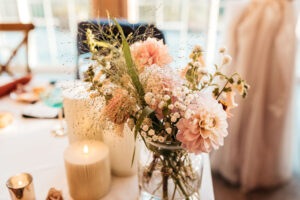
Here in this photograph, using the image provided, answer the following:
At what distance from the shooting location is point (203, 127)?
443mm

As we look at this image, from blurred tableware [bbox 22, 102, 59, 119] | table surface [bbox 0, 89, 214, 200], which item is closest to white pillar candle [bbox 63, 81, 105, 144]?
table surface [bbox 0, 89, 214, 200]

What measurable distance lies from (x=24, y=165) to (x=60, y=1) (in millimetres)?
2877

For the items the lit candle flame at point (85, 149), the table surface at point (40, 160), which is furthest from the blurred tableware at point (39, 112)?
the lit candle flame at point (85, 149)

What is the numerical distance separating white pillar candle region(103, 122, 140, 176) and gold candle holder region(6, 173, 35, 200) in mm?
216

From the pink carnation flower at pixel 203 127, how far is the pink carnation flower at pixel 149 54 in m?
0.13

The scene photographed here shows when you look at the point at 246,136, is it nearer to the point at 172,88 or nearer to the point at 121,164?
the point at 121,164

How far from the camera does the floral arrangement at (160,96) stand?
0.45 metres

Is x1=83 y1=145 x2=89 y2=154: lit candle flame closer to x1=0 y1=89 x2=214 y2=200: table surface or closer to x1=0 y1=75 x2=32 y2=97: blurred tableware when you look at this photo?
x1=0 y1=89 x2=214 y2=200: table surface

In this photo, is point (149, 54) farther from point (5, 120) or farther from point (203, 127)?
point (5, 120)

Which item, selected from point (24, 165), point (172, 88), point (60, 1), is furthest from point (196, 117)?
point (60, 1)

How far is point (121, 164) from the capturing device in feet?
2.31

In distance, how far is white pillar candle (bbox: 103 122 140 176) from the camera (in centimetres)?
67

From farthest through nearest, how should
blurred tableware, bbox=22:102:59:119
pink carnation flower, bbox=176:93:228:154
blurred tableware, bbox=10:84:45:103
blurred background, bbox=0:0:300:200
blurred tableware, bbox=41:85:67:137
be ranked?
blurred background, bbox=0:0:300:200, blurred tableware, bbox=10:84:45:103, blurred tableware, bbox=22:102:59:119, blurred tableware, bbox=41:85:67:137, pink carnation flower, bbox=176:93:228:154

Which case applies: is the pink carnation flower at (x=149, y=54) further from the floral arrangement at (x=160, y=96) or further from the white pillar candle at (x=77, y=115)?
the white pillar candle at (x=77, y=115)
